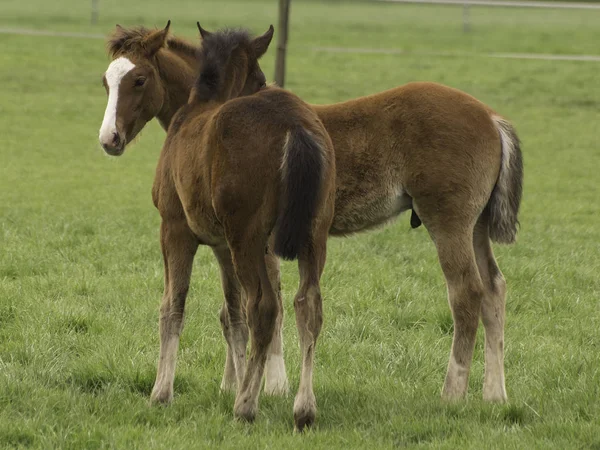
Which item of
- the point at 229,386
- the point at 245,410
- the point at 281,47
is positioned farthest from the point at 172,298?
the point at 281,47

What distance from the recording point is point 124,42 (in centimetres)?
508

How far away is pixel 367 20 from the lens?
3130 cm

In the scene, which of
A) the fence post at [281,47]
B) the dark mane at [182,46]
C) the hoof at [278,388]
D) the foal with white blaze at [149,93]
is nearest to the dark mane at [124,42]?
the foal with white blaze at [149,93]

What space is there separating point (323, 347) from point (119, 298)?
5.45ft

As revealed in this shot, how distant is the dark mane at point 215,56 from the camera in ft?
15.8

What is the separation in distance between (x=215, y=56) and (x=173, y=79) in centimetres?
49

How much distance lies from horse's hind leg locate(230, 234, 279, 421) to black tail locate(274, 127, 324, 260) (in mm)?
181

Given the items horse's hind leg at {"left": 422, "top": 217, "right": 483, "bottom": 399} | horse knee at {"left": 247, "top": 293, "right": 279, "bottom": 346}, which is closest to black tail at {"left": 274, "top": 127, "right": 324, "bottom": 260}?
horse knee at {"left": 247, "top": 293, "right": 279, "bottom": 346}

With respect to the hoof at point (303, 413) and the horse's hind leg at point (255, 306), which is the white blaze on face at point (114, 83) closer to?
the horse's hind leg at point (255, 306)

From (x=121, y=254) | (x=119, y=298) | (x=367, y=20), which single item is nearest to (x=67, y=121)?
(x=121, y=254)

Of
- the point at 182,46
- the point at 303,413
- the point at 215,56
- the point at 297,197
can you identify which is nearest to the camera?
the point at 297,197

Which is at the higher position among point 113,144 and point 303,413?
point 113,144

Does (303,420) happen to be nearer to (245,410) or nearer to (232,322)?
(245,410)

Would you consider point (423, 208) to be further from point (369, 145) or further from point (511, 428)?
point (511, 428)
